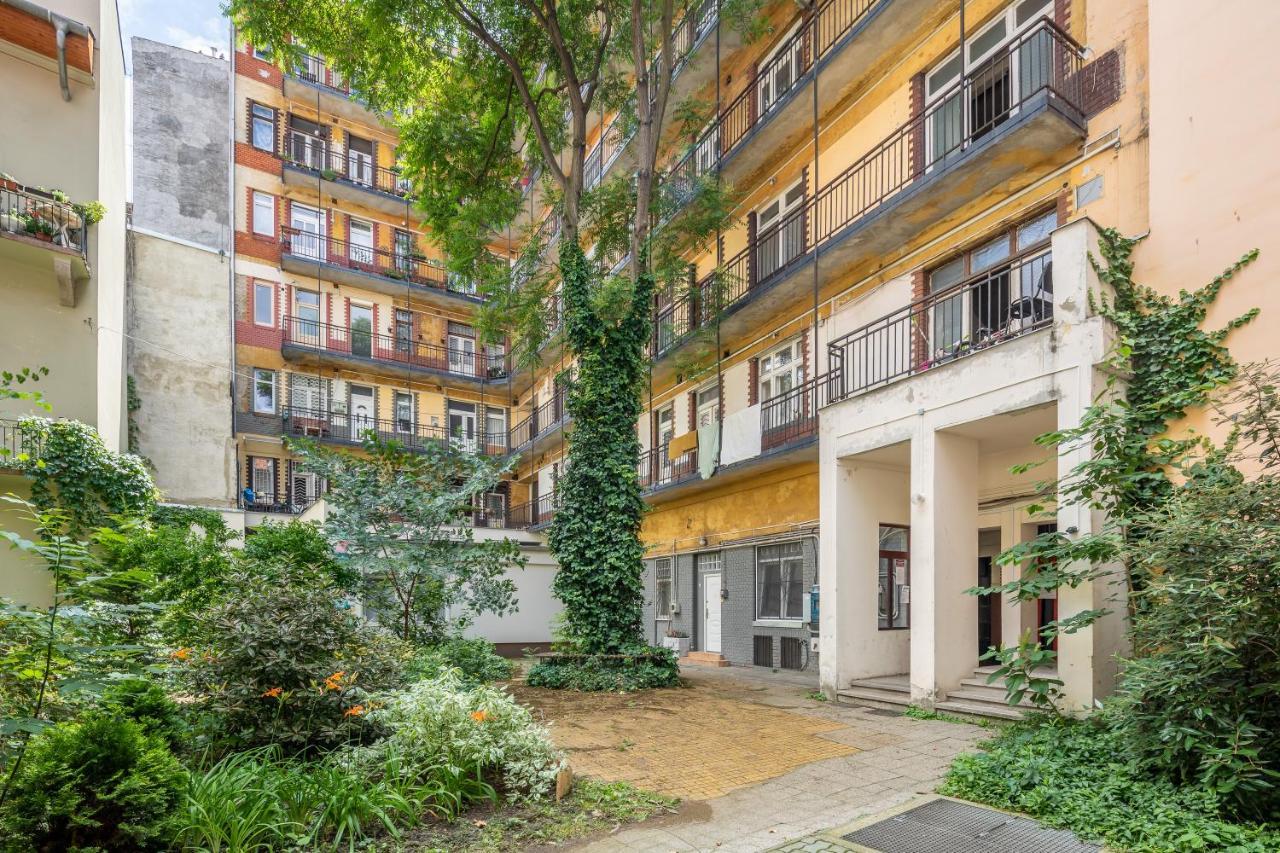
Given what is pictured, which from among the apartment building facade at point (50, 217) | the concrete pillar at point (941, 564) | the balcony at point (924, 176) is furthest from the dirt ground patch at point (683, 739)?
the apartment building facade at point (50, 217)

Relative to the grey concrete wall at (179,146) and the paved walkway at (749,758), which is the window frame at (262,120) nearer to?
the grey concrete wall at (179,146)

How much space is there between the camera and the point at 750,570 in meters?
16.2

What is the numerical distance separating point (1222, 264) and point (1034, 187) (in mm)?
3278

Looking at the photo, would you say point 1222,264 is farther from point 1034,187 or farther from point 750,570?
→ point 750,570

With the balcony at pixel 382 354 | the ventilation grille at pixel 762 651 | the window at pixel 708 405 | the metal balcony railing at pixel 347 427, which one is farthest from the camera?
the balcony at pixel 382 354

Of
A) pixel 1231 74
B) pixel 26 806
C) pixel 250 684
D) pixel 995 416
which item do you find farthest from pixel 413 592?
pixel 1231 74

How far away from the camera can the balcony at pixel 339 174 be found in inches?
997

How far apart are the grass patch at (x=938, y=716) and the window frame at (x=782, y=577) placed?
18.9 ft

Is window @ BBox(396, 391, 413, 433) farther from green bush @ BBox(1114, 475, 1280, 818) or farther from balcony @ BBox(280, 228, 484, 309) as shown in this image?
green bush @ BBox(1114, 475, 1280, 818)

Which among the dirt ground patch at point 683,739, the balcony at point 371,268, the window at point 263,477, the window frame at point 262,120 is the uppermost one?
the window frame at point 262,120

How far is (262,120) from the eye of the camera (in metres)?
25.4

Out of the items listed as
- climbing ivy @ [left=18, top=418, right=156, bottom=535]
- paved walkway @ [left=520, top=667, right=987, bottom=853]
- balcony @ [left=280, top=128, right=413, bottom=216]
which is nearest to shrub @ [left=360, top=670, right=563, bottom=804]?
paved walkway @ [left=520, top=667, right=987, bottom=853]

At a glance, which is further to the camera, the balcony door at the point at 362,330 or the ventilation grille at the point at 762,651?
the balcony door at the point at 362,330

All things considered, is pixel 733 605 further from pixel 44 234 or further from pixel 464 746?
pixel 44 234
